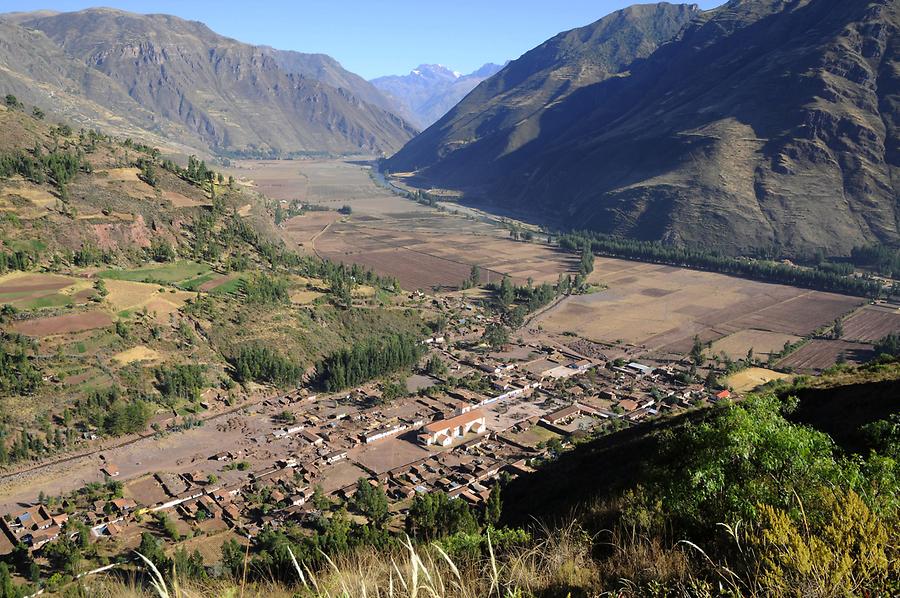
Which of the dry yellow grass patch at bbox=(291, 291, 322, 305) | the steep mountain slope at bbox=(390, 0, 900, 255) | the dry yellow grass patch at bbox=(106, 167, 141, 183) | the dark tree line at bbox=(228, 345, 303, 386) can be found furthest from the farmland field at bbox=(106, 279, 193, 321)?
the steep mountain slope at bbox=(390, 0, 900, 255)

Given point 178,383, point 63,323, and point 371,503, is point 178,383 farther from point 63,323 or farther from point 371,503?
point 371,503

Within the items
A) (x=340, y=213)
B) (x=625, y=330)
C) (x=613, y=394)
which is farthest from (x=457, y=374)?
(x=340, y=213)

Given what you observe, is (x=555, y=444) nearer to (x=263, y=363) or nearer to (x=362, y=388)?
(x=362, y=388)

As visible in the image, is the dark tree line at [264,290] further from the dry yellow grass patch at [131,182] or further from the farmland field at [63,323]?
the dry yellow grass patch at [131,182]

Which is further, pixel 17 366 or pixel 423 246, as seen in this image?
pixel 423 246

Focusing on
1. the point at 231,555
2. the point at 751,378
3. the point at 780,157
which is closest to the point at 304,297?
the point at 231,555

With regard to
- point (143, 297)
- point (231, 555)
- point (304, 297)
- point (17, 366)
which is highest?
point (143, 297)

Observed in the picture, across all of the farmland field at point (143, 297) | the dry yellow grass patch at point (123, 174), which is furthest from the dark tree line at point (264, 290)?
the dry yellow grass patch at point (123, 174)
